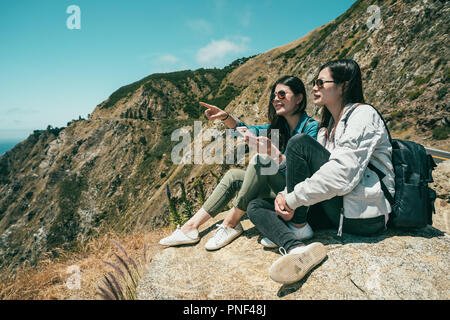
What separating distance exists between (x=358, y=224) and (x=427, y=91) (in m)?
28.0

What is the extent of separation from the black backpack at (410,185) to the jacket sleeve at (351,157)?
0.20 meters

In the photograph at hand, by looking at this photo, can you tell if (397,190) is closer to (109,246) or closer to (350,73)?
(350,73)

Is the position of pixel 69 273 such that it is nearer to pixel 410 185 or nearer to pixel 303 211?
pixel 303 211

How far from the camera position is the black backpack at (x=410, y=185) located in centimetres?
210

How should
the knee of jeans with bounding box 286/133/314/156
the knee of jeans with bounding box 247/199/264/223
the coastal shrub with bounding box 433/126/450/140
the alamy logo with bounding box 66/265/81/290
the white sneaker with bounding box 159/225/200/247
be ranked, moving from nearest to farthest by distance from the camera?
the knee of jeans with bounding box 286/133/314/156 < the knee of jeans with bounding box 247/199/264/223 < the alamy logo with bounding box 66/265/81/290 < the white sneaker with bounding box 159/225/200/247 < the coastal shrub with bounding box 433/126/450/140

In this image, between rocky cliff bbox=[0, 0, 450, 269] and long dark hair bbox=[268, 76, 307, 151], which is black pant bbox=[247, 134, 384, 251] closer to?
long dark hair bbox=[268, 76, 307, 151]

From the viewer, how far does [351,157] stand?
1913mm

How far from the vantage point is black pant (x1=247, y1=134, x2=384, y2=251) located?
2.22m

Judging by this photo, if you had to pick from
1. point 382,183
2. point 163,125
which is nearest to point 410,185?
point 382,183

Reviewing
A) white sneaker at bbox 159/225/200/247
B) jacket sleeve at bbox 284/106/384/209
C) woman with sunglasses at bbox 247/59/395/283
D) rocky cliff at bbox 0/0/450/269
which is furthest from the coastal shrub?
white sneaker at bbox 159/225/200/247

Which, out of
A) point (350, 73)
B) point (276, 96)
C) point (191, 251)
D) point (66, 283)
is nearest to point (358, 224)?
point (350, 73)

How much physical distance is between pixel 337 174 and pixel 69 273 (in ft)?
12.8

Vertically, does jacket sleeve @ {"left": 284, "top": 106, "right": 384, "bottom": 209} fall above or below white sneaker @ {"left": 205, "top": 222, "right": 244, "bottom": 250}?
above

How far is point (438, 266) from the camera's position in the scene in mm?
2072
